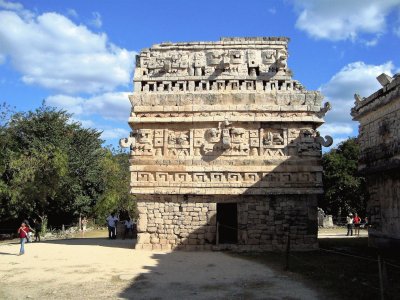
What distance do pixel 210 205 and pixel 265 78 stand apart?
4.83 metres

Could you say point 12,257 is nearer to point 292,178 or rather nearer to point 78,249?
point 78,249

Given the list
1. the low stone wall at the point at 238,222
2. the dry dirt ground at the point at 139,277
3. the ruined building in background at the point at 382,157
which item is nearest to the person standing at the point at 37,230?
the dry dirt ground at the point at 139,277

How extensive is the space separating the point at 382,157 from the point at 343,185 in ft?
68.9

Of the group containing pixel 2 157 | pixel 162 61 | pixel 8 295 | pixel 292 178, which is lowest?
pixel 8 295

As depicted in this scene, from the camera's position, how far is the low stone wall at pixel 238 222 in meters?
13.2

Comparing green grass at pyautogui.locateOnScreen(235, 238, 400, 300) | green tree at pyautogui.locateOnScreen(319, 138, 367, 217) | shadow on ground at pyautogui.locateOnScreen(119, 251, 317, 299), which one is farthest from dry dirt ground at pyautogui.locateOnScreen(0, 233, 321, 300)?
green tree at pyautogui.locateOnScreen(319, 138, 367, 217)

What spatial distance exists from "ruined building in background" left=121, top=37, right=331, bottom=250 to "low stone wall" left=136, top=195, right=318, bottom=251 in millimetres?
33

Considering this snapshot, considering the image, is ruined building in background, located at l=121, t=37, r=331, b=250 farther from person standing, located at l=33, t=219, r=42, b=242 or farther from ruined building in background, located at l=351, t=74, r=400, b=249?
person standing, located at l=33, t=219, r=42, b=242

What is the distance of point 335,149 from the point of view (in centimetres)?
3741

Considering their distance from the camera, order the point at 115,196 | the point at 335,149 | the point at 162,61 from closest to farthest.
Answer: the point at 162,61
the point at 115,196
the point at 335,149

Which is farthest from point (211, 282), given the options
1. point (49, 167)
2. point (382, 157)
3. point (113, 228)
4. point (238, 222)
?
point (49, 167)

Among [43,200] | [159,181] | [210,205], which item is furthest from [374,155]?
[43,200]

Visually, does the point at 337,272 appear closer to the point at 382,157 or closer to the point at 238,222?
the point at 238,222

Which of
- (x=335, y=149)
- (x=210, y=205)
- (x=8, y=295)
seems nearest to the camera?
(x=8, y=295)
